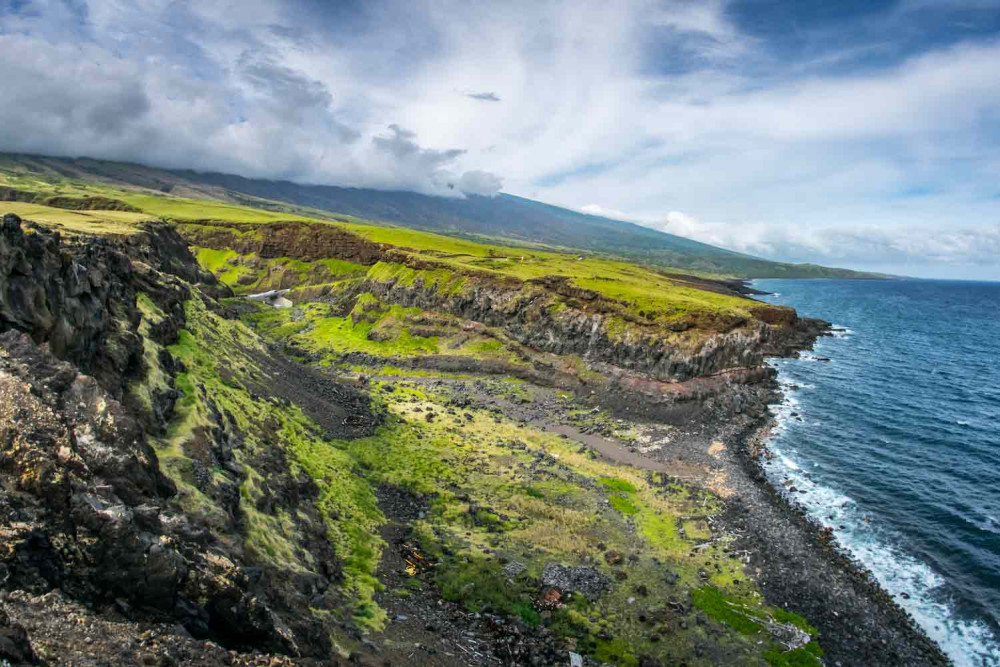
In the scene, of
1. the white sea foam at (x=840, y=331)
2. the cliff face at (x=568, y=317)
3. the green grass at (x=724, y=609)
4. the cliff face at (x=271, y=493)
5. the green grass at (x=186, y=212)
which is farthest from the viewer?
the green grass at (x=186, y=212)

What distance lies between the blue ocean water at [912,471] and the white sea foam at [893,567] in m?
0.09

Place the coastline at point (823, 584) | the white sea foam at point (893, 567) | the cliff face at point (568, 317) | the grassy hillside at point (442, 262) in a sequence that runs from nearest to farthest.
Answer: the coastline at point (823, 584), the white sea foam at point (893, 567), the cliff face at point (568, 317), the grassy hillside at point (442, 262)

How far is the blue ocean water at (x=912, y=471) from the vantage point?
115 ft

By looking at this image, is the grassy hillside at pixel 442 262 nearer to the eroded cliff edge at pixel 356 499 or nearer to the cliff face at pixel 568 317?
the cliff face at pixel 568 317

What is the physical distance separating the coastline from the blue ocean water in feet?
4.87

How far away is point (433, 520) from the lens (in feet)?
126

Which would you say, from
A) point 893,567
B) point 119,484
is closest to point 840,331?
point 893,567

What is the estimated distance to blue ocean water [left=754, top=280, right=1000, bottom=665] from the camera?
35.0 metres

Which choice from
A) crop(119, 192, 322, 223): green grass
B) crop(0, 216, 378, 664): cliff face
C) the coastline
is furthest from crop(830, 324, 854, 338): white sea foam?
crop(119, 192, 322, 223): green grass

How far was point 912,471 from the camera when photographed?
5288 centimetres

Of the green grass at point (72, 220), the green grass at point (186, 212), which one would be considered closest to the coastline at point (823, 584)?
the green grass at point (72, 220)

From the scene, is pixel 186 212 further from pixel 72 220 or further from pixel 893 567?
pixel 893 567

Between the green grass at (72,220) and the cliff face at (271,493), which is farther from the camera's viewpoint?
the green grass at (72,220)

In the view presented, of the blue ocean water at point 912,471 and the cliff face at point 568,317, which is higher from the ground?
the cliff face at point 568,317
